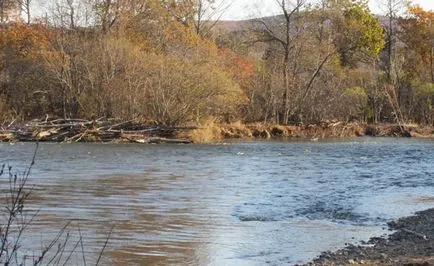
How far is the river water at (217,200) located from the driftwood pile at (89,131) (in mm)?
4976

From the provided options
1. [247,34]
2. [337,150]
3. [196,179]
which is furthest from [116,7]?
[196,179]

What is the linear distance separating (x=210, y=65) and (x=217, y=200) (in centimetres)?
3006

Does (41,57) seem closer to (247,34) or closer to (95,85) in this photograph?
(95,85)

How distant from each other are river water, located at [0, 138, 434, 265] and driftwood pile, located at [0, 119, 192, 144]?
4976 millimetres

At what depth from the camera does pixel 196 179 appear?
23328 mm

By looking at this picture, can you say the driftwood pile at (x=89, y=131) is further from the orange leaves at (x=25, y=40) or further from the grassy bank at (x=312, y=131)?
the orange leaves at (x=25, y=40)

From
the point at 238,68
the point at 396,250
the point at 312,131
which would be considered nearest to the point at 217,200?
the point at 396,250

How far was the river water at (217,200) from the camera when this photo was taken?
39.4 feet

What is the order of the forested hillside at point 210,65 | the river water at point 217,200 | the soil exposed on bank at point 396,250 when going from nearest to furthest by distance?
the soil exposed on bank at point 396,250
the river water at point 217,200
the forested hillside at point 210,65

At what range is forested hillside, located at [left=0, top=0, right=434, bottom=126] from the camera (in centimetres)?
4650

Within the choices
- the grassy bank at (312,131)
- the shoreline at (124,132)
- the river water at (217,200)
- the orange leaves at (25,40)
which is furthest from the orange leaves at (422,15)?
the orange leaves at (25,40)

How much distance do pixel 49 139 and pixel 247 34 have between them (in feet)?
89.7

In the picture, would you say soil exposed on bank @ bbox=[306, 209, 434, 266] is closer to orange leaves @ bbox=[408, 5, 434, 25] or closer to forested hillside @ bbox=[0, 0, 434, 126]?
forested hillside @ bbox=[0, 0, 434, 126]

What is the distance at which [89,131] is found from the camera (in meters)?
40.9
